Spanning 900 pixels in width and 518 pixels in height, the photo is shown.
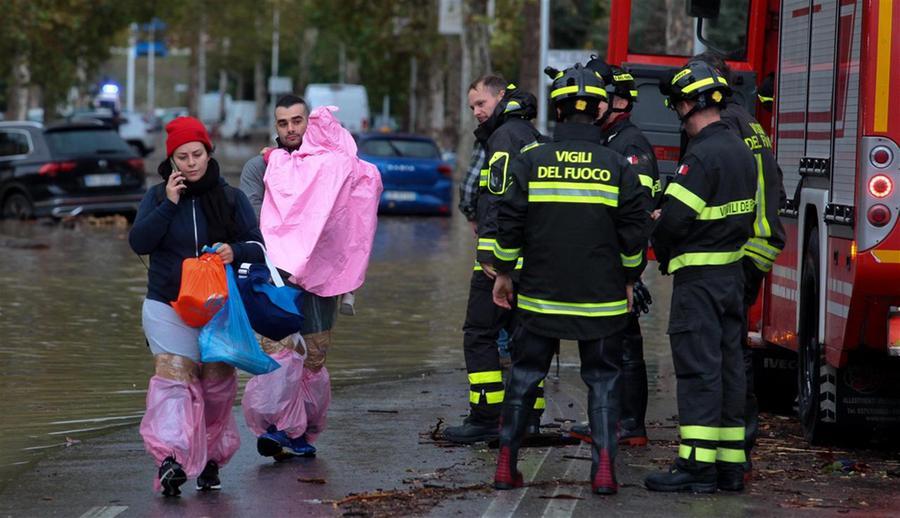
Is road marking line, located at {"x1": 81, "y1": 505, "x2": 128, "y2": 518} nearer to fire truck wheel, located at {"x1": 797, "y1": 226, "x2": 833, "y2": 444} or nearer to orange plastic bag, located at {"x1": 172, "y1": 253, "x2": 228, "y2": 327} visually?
orange plastic bag, located at {"x1": 172, "y1": 253, "x2": 228, "y2": 327}

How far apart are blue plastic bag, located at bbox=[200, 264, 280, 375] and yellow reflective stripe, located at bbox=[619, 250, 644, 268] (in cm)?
157

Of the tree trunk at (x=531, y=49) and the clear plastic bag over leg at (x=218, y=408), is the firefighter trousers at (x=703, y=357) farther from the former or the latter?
the tree trunk at (x=531, y=49)

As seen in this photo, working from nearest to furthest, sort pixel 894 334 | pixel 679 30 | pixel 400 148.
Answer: pixel 894 334 < pixel 679 30 < pixel 400 148

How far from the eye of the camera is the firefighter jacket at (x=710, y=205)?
7.89 m

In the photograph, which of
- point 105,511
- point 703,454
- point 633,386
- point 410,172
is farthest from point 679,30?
point 105,511

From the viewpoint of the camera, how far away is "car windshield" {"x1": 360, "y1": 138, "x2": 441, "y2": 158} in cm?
3166

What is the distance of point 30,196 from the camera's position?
2720 cm

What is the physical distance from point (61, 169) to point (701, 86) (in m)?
20.0

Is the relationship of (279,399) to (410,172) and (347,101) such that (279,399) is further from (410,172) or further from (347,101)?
(347,101)

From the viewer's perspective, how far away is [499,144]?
9.27m

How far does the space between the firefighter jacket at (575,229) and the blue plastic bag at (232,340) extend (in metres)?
1.12

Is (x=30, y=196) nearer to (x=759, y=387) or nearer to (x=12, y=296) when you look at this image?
(x=12, y=296)

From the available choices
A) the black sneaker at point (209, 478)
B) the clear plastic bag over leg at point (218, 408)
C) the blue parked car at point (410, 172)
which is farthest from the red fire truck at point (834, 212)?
the blue parked car at point (410, 172)

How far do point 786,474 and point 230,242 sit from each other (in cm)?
275
